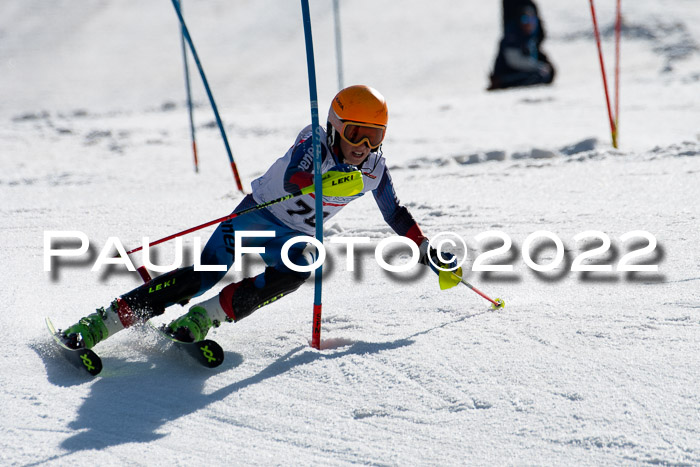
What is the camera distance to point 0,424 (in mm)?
2688

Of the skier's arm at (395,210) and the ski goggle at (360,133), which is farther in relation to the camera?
the skier's arm at (395,210)

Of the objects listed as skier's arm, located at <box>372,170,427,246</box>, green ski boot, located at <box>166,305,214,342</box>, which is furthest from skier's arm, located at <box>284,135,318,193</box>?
green ski boot, located at <box>166,305,214,342</box>

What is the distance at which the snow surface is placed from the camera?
256 centimetres

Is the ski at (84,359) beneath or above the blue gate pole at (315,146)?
beneath

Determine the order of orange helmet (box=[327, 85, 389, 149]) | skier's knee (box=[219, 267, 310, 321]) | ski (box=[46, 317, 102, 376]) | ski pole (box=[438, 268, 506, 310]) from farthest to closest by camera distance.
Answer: ski pole (box=[438, 268, 506, 310]) → orange helmet (box=[327, 85, 389, 149]) → skier's knee (box=[219, 267, 310, 321]) → ski (box=[46, 317, 102, 376])

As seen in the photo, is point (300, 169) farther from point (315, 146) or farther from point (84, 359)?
point (84, 359)

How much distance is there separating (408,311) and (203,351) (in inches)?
43.1

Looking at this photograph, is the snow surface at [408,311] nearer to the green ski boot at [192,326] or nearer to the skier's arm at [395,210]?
the green ski boot at [192,326]

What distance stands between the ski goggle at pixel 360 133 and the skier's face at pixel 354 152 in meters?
0.02

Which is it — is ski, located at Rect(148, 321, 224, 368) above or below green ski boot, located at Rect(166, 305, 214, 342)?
below

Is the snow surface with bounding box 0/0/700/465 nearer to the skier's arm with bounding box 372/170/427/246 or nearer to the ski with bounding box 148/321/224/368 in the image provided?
the ski with bounding box 148/321/224/368

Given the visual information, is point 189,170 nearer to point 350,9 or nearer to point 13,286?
point 13,286

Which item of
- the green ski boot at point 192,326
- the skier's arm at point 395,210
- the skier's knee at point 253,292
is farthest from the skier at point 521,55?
the green ski boot at point 192,326

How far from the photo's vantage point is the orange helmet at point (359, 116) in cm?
325
